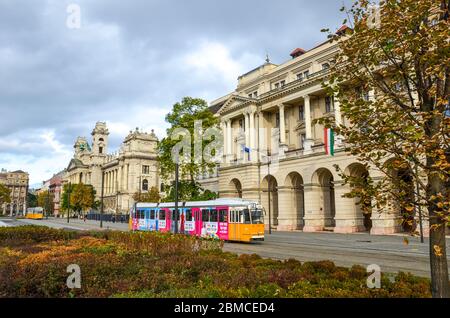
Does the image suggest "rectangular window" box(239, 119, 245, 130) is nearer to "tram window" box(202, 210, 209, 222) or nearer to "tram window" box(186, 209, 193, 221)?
"tram window" box(186, 209, 193, 221)

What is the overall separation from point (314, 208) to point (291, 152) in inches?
287

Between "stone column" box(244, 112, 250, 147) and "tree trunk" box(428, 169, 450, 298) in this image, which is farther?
"stone column" box(244, 112, 250, 147)

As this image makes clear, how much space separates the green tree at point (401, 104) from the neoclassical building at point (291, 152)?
27.5 metres

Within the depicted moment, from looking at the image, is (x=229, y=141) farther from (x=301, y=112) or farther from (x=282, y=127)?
(x=301, y=112)

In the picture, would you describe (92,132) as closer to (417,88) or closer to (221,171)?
(221,171)

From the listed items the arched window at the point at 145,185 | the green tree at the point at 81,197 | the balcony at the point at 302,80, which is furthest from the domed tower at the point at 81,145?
the balcony at the point at 302,80

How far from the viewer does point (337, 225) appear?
Result: 125 ft

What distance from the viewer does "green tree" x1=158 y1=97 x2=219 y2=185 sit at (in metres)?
43.8

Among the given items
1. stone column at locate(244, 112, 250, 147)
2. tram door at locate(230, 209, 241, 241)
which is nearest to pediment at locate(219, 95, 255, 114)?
stone column at locate(244, 112, 250, 147)

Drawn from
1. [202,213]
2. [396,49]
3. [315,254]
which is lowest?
[315,254]
